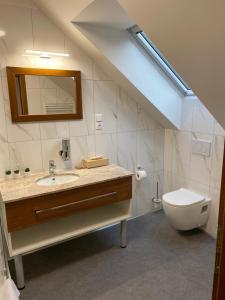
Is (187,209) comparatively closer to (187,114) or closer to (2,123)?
(187,114)

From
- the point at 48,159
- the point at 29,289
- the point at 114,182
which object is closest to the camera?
the point at 29,289

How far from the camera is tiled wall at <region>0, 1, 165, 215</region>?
6.87 feet

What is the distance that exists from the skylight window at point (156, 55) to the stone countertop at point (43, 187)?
120cm

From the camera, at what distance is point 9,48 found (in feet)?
6.75

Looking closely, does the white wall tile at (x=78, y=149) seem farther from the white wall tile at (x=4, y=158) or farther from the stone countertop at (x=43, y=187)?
the white wall tile at (x=4, y=158)

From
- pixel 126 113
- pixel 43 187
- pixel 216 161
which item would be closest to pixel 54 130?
pixel 43 187

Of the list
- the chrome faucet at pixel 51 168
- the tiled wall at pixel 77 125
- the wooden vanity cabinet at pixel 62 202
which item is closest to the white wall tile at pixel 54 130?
the tiled wall at pixel 77 125

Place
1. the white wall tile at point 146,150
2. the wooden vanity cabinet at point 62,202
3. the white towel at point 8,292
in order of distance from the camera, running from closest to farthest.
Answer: the white towel at point 8,292
the wooden vanity cabinet at point 62,202
the white wall tile at point 146,150

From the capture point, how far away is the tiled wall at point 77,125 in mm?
2094

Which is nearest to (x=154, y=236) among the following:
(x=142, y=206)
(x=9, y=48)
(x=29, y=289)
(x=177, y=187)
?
(x=142, y=206)

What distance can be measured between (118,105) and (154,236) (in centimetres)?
157

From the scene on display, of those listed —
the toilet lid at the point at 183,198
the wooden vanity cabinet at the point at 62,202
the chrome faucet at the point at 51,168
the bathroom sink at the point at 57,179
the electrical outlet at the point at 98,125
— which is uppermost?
the electrical outlet at the point at 98,125

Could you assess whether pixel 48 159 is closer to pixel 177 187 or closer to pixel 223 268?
pixel 177 187

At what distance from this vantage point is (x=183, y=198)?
2.62 meters
